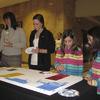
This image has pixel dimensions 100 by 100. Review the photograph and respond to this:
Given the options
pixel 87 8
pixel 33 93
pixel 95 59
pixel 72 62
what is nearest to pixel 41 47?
pixel 72 62

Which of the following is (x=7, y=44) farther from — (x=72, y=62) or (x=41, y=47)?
(x=72, y=62)

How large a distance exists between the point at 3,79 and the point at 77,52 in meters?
0.91

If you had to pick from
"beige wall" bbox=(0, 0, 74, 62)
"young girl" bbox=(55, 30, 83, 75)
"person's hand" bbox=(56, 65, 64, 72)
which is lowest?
"person's hand" bbox=(56, 65, 64, 72)

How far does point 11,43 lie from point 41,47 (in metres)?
0.47

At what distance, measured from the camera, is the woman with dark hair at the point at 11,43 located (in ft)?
9.24

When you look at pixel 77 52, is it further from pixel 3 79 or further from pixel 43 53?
pixel 3 79

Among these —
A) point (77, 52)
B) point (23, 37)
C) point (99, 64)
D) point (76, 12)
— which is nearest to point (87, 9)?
point (76, 12)

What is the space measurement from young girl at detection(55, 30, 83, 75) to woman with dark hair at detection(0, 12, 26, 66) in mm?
781

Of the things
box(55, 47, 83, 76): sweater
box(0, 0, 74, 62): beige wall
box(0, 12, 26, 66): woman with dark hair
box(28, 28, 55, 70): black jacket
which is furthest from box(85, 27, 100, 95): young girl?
box(0, 0, 74, 62): beige wall

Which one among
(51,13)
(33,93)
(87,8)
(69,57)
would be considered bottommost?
(33,93)

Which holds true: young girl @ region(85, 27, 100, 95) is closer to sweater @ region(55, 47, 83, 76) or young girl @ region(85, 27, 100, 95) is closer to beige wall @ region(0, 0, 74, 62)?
sweater @ region(55, 47, 83, 76)

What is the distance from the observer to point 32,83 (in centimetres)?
165

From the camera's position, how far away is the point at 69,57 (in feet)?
7.34

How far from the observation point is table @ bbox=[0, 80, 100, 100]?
139cm
